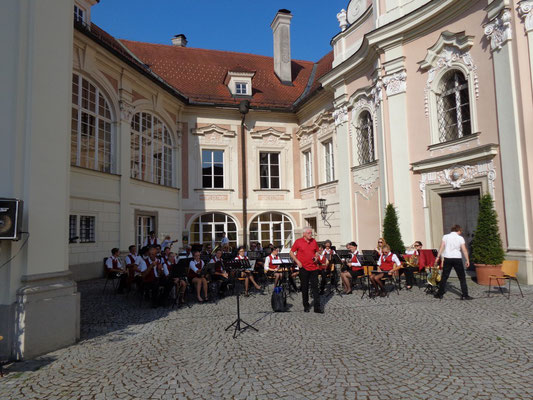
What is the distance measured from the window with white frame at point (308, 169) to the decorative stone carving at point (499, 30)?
32.9 feet

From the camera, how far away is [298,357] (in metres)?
4.58

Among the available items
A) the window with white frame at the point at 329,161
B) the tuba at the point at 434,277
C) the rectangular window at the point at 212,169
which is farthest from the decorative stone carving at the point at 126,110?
the tuba at the point at 434,277

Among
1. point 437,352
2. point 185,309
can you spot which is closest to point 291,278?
point 185,309

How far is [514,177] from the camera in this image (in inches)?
381

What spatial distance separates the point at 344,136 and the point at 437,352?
12297 millimetres

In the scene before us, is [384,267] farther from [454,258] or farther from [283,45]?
[283,45]

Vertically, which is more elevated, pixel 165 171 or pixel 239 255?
pixel 165 171

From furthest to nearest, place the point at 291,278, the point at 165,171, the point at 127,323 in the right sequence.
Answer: the point at 165,171 < the point at 291,278 < the point at 127,323

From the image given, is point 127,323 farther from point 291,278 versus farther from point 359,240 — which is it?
point 359,240

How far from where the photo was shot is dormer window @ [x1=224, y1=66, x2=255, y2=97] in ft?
66.2

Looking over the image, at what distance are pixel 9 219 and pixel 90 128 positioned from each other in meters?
9.63

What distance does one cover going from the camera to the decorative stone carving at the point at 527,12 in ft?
30.5

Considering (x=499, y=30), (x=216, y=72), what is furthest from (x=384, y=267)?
(x=216, y=72)

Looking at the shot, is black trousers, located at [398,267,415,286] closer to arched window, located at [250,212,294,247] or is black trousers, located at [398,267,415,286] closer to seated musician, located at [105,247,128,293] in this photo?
seated musician, located at [105,247,128,293]
